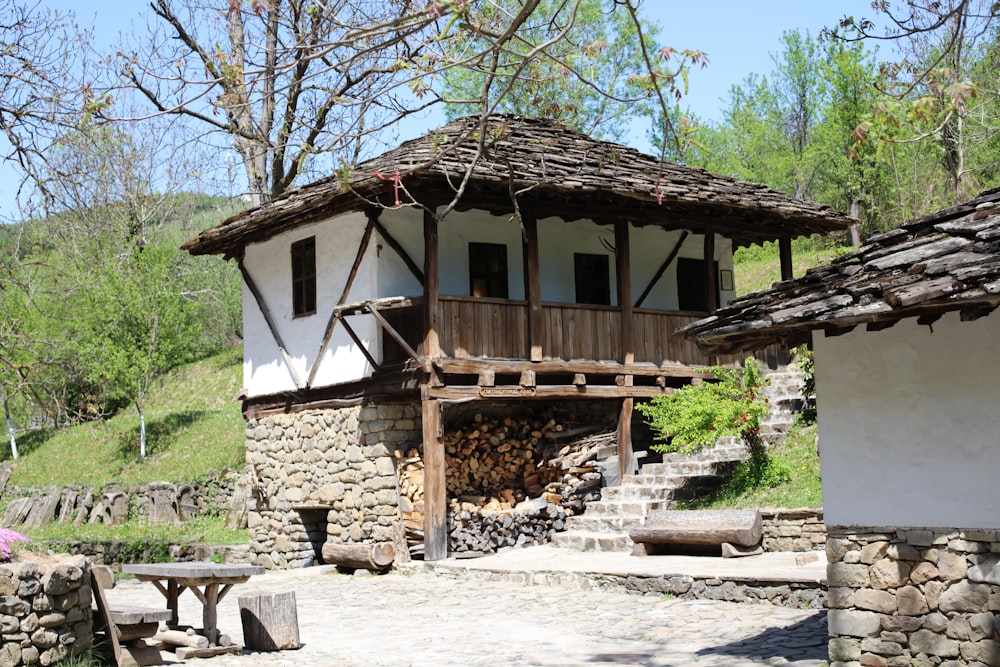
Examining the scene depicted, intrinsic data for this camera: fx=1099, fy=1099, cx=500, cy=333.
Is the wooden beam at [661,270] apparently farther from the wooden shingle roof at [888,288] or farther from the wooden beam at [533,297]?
the wooden shingle roof at [888,288]

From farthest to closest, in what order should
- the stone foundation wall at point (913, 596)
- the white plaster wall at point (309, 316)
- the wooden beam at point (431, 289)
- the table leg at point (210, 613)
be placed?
the white plaster wall at point (309, 316) < the wooden beam at point (431, 289) < the table leg at point (210, 613) < the stone foundation wall at point (913, 596)

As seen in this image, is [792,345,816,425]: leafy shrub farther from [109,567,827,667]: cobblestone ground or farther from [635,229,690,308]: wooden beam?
[109,567,827,667]: cobblestone ground

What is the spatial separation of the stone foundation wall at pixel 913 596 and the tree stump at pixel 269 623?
4398 mm

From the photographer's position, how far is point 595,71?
638 centimetres

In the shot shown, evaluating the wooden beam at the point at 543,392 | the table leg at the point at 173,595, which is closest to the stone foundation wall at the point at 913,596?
the table leg at the point at 173,595

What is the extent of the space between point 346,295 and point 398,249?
1.02 metres

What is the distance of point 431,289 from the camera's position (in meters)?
13.9

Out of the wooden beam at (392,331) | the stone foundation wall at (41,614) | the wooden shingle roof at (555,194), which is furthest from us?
the wooden shingle roof at (555,194)

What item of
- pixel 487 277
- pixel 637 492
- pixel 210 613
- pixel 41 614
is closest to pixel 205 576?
pixel 210 613

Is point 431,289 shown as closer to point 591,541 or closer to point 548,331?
point 548,331

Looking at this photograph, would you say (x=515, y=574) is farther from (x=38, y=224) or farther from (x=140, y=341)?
(x=140, y=341)

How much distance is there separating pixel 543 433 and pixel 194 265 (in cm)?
2566

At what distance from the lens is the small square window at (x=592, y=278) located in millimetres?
16438

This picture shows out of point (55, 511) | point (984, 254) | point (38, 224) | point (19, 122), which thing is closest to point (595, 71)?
point (984, 254)
